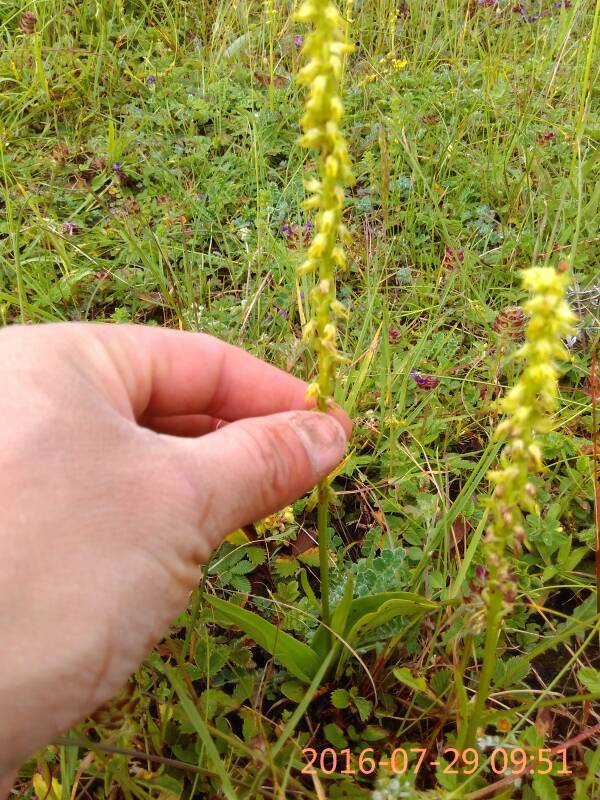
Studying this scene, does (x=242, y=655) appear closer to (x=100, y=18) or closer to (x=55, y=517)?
(x=55, y=517)

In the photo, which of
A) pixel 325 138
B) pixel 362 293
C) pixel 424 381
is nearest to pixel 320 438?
pixel 325 138

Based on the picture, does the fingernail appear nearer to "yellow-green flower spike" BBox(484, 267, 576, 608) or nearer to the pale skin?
the pale skin

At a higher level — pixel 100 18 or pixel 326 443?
pixel 100 18

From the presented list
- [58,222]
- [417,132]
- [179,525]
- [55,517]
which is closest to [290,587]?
[179,525]

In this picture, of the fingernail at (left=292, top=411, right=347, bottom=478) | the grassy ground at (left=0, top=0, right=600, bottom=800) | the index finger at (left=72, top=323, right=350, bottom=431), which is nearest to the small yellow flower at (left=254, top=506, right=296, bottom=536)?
the grassy ground at (left=0, top=0, right=600, bottom=800)

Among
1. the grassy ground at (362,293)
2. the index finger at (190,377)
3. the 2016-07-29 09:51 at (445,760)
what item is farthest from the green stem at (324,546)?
the 2016-07-29 09:51 at (445,760)

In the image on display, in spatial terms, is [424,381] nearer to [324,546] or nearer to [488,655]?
[324,546]

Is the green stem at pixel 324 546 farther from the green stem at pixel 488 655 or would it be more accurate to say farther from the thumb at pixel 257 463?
the green stem at pixel 488 655
